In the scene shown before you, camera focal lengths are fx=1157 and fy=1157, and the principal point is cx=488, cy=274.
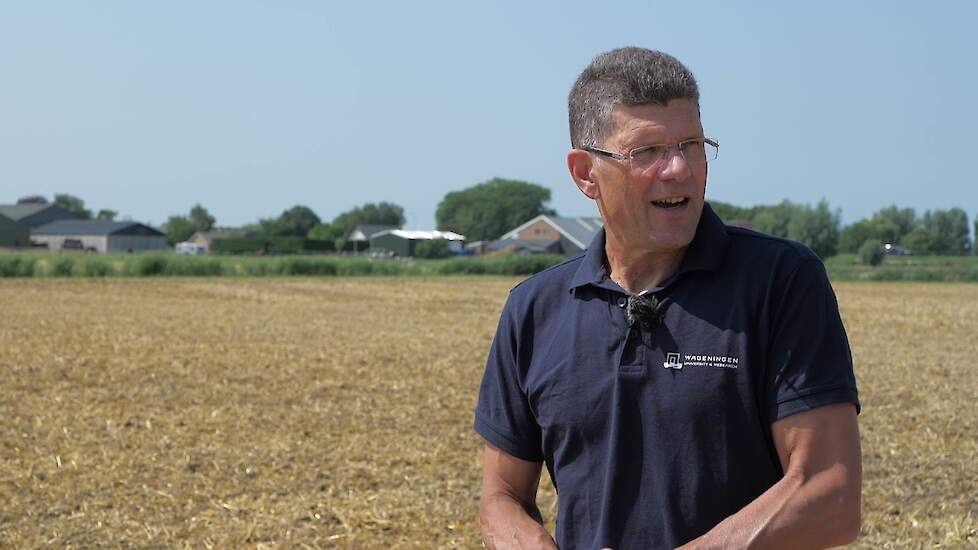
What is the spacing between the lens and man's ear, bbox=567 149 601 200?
2211mm

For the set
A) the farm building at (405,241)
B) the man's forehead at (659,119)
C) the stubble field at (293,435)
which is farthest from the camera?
the farm building at (405,241)

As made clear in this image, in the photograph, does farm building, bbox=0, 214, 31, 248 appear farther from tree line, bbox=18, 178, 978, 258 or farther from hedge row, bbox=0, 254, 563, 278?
hedge row, bbox=0, 254, 563, 278

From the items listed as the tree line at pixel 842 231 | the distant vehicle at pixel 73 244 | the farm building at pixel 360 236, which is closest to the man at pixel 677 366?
the tree line at pixel 842 231

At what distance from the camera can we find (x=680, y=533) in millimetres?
2100

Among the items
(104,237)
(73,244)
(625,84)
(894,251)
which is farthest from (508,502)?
(73,244)

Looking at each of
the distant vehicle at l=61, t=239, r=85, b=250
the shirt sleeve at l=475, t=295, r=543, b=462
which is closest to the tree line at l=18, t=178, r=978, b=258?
the distant vehicle at l=61, t=239, r=85, b=250

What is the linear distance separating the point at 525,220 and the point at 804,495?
113379 mm

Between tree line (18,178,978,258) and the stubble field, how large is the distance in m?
23.5

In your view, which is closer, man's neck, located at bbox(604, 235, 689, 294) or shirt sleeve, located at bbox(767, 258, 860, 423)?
shirt sleeve, located at bbox(767, 258, 860, 423)

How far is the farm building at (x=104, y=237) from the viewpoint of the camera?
320ft

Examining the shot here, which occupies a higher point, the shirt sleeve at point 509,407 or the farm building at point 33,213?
the farm building at point 33,213

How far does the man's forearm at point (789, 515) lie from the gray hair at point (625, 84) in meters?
0.71

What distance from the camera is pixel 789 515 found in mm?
1993

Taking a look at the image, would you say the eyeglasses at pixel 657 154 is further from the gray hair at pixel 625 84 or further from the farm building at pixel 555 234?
the farm building at pixel 555 234
